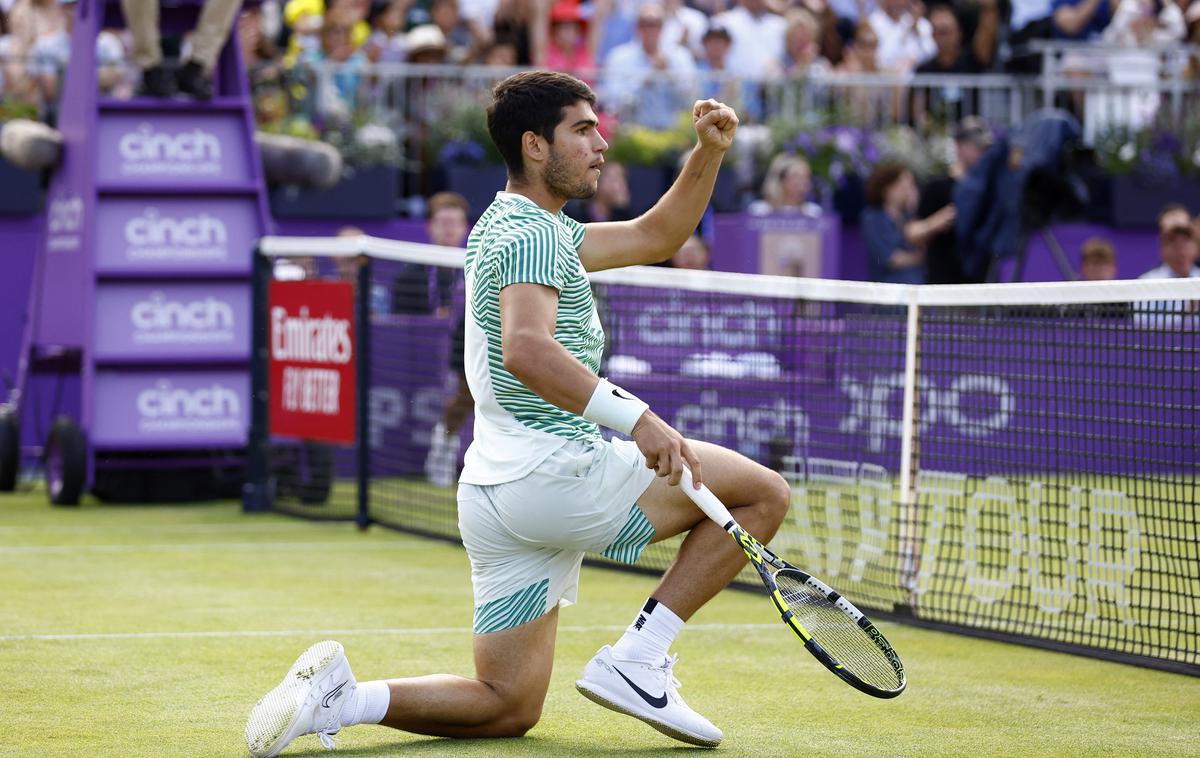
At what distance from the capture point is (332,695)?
504cm

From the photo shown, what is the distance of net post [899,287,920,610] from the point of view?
804cm

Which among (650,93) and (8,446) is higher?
(650,93)

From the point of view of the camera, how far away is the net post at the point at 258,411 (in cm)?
1166

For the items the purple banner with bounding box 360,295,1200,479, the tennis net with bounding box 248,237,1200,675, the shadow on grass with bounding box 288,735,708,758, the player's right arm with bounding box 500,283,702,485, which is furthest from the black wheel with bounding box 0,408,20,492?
the player's right arm with bounding box 500,283,702,485

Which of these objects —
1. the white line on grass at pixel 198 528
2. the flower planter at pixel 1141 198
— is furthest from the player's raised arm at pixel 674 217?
the flower planter at pixel 1141 198

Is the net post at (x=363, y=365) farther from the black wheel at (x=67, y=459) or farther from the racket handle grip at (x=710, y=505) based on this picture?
the racket handle grip at (x=710, y=505)


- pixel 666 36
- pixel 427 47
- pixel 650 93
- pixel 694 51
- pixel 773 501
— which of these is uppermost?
pixel 666 36

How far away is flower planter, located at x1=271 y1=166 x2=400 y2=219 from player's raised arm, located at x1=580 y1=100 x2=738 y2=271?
9.46m

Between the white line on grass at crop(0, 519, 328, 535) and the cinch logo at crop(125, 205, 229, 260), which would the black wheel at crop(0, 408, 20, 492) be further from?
the white line on grass at crop(0, 519, 328, 535)

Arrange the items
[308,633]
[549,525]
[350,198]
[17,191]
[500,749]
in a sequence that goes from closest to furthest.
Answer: [549,525] < [500,749] < [308,633] < [17,191] < [350,198]

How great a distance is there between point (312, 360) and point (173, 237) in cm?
147

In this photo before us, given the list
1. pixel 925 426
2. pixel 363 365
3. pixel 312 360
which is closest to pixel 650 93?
pixel 312 360

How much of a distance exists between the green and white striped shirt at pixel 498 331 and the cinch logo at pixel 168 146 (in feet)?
23.7

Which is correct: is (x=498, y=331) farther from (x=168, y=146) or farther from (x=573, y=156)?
(x=168, y=146)
